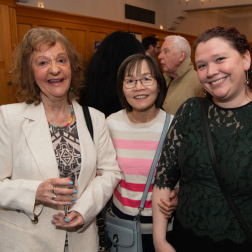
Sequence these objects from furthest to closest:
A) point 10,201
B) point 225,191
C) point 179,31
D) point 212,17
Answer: point 212,17
point 179,31
point 10,201
point 225,191

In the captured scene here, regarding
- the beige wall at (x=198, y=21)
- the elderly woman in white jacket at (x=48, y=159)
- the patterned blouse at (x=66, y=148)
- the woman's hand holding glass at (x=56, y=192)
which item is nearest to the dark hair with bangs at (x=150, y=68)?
the elderly woman in white jacket at (x=48, y=159)

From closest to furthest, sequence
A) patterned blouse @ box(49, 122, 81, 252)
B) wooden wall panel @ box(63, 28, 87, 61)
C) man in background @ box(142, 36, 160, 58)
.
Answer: patterned blouse @ box(49, 122, 81, 252)
man in background @ box(142, 36, 160, 58)
wooden wall panel @ box(63, 28, 87, 61)

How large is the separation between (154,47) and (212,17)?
754 centimetres

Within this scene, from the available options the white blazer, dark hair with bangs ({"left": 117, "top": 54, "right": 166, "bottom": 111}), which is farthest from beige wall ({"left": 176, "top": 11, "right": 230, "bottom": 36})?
the white blazer

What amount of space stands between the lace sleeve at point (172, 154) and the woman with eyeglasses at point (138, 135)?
0.74 ft

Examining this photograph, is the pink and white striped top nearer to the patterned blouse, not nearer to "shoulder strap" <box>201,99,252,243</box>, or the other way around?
the patterned blouse

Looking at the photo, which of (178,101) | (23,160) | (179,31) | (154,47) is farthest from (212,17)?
(23,160)

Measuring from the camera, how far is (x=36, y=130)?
1461 mm

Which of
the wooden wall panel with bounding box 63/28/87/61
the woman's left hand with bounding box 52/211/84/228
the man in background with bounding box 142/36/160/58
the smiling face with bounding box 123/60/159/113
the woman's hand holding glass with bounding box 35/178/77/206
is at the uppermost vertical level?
the wooden wall panel with bounding box 63/28/87/61

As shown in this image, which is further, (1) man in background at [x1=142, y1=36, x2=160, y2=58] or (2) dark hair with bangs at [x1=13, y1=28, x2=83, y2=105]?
(1) man in background at [x1=142, y1=36, x2=160, y2=58]

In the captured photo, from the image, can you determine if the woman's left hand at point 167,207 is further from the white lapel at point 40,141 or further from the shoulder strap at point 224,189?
the white lapel at point 40,141

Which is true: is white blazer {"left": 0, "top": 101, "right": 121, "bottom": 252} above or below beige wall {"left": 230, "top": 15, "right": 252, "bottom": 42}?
below

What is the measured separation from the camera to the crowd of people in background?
1.24 m

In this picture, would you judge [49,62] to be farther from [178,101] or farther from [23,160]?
[178,101]
